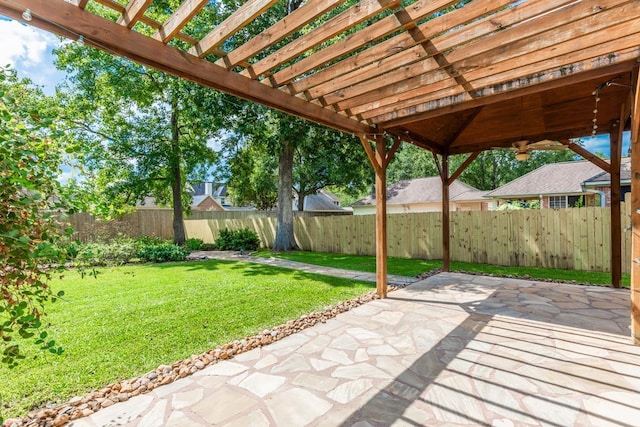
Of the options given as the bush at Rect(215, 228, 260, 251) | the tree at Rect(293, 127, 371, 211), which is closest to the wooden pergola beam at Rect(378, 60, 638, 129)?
the tree at Rect(293, 127, 371, 211)

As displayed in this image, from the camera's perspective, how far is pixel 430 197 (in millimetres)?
19406

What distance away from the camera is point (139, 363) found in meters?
2.73

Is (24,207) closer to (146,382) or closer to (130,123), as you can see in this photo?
(146,382)

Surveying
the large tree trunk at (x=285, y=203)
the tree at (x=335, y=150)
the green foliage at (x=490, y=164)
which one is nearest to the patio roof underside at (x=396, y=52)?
the tree at (x=335, y=150)

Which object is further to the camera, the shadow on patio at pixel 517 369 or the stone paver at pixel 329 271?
the stone paver at pixel 329 271

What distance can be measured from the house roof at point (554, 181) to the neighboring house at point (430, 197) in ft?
6.76

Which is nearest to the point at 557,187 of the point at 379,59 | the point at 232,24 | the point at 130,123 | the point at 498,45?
the point at 498,45

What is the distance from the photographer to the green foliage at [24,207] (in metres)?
1.38

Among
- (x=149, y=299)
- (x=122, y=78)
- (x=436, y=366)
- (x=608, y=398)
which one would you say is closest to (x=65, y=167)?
(x=436, y=366)

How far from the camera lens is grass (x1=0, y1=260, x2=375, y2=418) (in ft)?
8.16

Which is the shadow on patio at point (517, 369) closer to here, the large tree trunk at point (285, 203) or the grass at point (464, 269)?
the grass at point (464, 269)

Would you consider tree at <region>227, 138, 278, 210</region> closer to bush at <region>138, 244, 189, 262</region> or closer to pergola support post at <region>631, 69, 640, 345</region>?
bush at <region>138, 244, 189, 262</region>

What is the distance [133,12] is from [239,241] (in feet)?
31.4

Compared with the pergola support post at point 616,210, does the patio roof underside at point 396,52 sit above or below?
above
